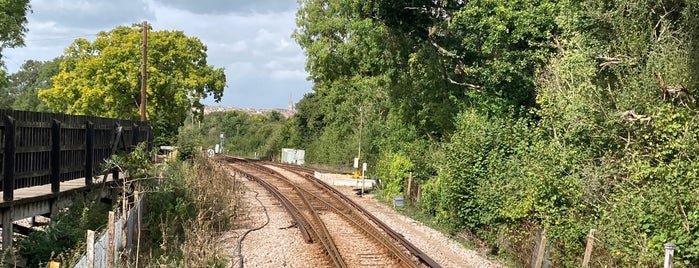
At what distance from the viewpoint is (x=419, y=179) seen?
21.4 meters

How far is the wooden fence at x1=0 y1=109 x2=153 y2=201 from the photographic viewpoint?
26.2 feet

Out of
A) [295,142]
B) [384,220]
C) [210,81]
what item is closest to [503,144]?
[384,220]

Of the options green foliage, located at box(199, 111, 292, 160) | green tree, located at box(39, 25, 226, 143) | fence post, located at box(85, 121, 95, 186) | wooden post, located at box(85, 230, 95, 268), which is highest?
green tree, located at box(39, 25, 226, 143)

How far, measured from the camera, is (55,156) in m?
9.63

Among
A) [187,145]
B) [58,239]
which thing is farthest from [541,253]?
[187,145]

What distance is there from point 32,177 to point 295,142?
4864 cm

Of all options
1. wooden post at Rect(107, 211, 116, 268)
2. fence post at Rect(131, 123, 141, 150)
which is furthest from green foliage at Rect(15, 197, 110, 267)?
fence post at Rect(131, 123, 141, 150)

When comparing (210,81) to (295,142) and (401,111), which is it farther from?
(401,111)

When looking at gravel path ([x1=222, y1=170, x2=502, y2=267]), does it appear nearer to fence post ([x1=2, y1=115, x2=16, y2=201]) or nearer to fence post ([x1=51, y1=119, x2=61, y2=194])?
fence post ([x1=51, y1=119, x2=61, y2=194])

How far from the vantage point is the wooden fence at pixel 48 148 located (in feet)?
26.2

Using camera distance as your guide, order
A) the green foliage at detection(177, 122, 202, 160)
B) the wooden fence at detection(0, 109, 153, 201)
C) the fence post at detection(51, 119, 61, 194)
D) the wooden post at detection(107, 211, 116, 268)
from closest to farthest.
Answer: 1. the wooden post at detection(107, 211, 116, 268)
2. the wooden fence at detection(0, 109, 153, 201)
3. the fence post at detection(51, 119, 61, 194)
4. the green foliage at detection(177, 122, 202, 160)

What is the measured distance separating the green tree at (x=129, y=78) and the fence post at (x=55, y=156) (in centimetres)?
2877

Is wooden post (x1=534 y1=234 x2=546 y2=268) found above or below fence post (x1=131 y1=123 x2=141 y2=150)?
below

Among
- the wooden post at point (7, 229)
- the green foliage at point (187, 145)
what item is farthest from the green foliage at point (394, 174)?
the wooden post at point (7, 229)
